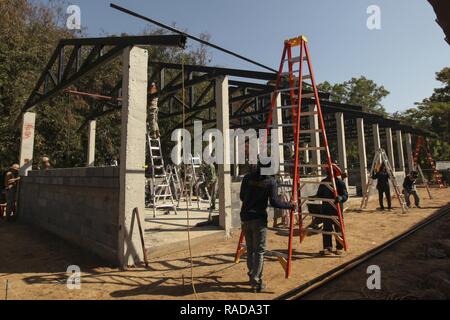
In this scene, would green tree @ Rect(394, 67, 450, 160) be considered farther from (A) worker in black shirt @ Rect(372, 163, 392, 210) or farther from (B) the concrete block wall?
(B) the concrete block wall

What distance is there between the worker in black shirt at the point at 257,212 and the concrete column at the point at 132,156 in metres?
2.03

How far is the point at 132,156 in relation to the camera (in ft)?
16.6

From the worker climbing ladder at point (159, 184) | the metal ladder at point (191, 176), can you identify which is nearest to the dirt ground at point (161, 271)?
the worker climbing ladder at point (159, 184)

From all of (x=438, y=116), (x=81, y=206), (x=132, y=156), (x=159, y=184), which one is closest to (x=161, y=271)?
(x=132, y=156)

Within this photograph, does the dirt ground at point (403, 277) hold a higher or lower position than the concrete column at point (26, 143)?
lower

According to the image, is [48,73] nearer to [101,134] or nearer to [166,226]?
[166,226]

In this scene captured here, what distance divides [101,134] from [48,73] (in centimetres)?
819

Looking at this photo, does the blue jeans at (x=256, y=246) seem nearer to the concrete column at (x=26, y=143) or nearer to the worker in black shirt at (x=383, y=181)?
the worker in black shirt at (x=383, y=181)

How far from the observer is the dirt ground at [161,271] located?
3.95 m

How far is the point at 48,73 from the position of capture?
919 centimetres

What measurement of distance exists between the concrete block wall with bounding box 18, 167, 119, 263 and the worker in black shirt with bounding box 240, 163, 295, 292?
240 centimetres

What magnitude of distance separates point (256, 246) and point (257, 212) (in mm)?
474
